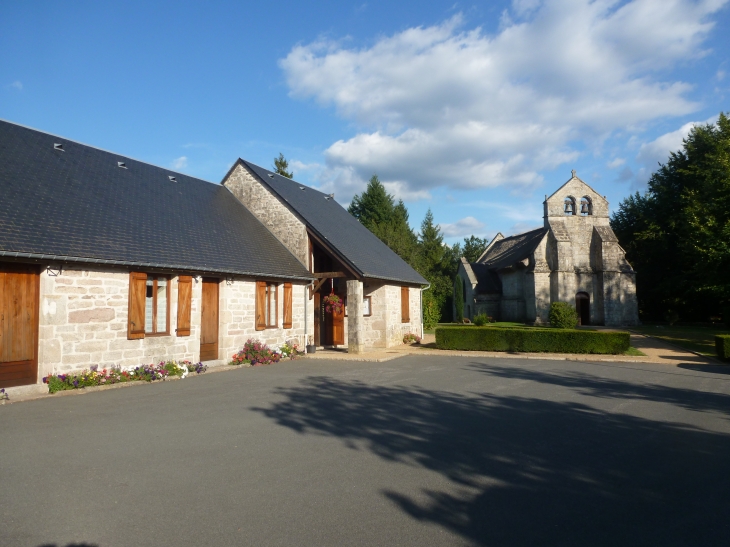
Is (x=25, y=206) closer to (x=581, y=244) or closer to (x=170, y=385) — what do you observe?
(x=170, y=385)

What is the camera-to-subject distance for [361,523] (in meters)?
4.00

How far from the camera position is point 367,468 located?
5.32m

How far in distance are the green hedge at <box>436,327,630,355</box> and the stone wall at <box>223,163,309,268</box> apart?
608cm

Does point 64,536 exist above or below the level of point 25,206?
below

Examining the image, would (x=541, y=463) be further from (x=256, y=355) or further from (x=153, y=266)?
(x=256, y=355)

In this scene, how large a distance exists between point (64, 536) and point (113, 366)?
7.91m

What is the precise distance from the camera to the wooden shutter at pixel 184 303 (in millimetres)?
12625

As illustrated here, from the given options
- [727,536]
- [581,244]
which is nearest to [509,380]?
[727,536]

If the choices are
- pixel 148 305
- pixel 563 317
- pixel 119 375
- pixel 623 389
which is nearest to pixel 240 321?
pixel 148 305

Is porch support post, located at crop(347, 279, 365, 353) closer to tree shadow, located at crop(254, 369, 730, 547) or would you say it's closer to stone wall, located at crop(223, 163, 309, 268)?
stone wall, located at crop(223, 163, 309, 268)

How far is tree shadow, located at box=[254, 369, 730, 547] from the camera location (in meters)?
3.91

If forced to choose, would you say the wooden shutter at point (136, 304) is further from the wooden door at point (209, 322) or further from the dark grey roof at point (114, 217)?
the wooden door at point (209, 322)

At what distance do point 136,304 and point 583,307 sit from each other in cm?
3053

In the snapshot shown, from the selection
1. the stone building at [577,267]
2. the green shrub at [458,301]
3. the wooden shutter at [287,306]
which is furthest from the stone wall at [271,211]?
the green shrub at [458,301]
